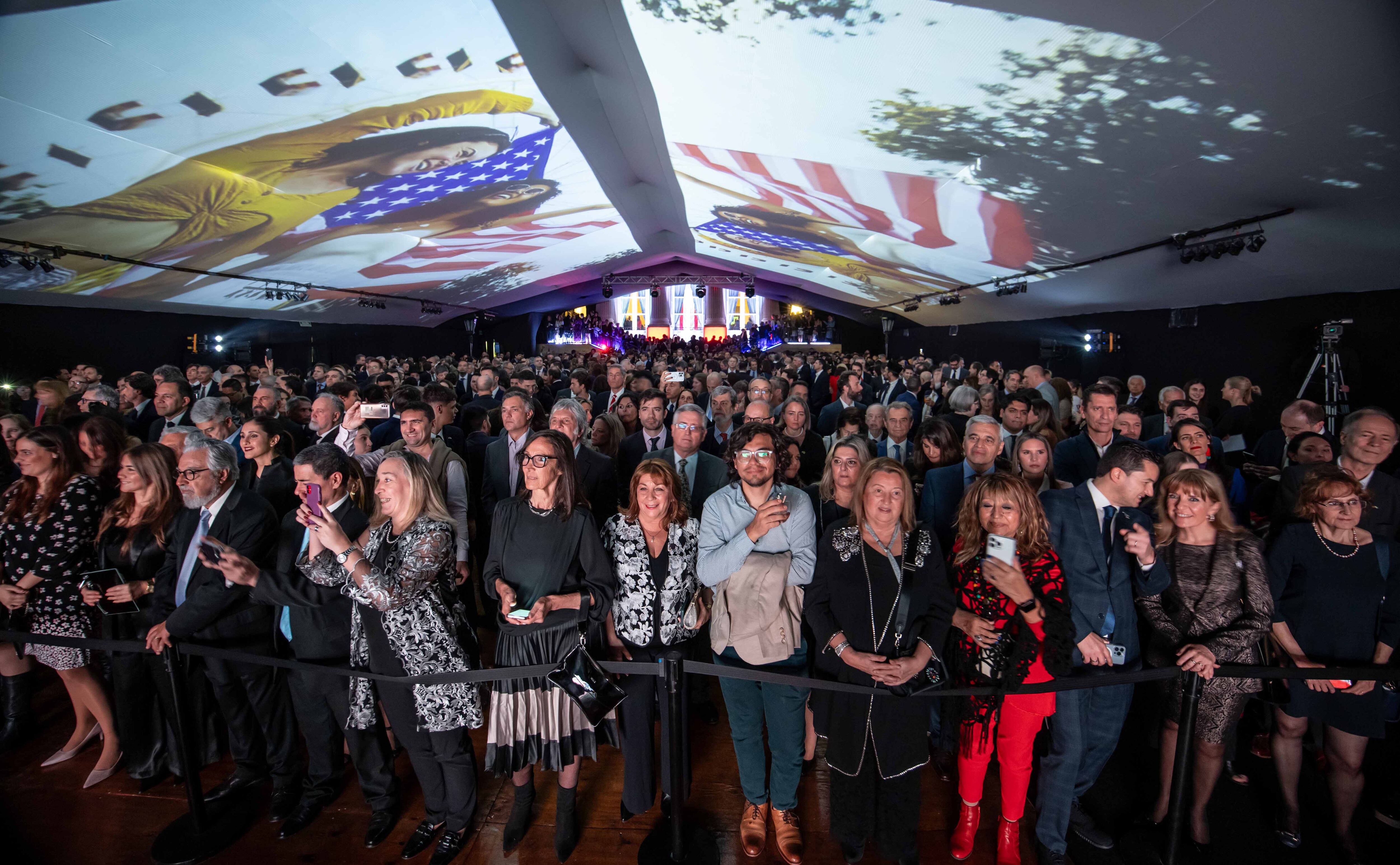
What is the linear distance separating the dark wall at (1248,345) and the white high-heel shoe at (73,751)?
1047 centimetres

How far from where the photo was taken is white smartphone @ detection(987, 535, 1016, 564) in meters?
1.87

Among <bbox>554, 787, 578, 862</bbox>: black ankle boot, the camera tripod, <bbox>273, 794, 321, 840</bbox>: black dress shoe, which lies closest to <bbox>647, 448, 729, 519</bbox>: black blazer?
<bbox>554, 787, 578, 862</bbox>: black ankle boot

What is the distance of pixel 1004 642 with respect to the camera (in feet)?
7.05

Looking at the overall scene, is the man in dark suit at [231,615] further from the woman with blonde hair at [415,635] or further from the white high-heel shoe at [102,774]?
the white high-heel shoe at [102,774]

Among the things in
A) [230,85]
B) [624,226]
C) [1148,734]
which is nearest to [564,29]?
[230,85]

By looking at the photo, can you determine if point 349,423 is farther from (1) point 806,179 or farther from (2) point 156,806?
(1) point 806,179

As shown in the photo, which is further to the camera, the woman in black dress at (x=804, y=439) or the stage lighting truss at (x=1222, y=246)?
the stage lighting truss at (x=1222, y=246)

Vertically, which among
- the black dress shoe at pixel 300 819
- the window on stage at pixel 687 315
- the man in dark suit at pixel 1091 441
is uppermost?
the window on stage at pixel 687 315

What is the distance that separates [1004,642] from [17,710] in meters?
4.72

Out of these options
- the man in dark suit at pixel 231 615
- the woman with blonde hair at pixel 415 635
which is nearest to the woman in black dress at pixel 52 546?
the man in dark suit at pixel 231 615

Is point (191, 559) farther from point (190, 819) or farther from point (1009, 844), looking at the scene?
point (1009, 844)

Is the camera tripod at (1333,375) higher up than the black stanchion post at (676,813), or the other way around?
the camera tripod at (1333,375)

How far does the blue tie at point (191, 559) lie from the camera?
7.97ft

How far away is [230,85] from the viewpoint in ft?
15.5
